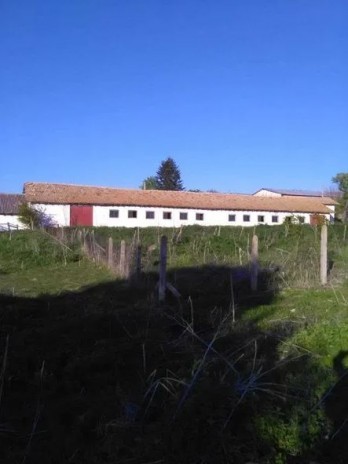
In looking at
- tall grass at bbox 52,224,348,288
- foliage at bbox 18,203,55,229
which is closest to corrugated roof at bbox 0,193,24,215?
foliage at bbox 18,203,55,229

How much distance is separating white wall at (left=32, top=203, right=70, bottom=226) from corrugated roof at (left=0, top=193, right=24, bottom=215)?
14.6ft

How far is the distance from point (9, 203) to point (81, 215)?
936 cm

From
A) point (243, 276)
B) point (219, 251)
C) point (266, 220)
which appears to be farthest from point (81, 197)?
point (243, 276)

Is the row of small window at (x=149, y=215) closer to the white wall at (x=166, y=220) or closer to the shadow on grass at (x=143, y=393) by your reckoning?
the white wall at (x=166, y=220)

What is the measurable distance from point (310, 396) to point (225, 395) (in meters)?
0.78

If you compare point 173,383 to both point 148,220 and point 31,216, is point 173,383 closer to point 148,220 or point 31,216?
point 31,216

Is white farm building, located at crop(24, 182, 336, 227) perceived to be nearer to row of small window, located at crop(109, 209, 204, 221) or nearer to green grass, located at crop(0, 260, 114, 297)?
Answer: row of small window, located at crop(109, 209, 204, 221)

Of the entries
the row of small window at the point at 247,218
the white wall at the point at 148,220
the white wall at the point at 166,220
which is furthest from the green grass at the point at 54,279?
the row of small window at the point at 247,218

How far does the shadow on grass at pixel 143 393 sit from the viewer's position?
364cm

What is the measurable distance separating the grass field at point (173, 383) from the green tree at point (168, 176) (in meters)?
73.9

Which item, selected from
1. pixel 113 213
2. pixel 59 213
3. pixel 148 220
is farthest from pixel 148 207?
pixel 59 213

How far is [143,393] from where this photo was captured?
445 centimetres

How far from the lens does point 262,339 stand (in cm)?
622

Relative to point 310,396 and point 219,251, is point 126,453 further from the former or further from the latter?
point 219,251
